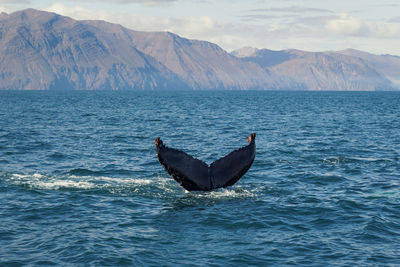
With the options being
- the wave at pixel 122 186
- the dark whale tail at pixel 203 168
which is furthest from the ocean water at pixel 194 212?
the dark whale tail at pixel 203 168

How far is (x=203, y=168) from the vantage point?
16.2 metres

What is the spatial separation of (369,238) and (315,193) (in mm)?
5657

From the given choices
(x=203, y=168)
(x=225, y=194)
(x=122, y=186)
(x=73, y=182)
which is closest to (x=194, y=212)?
(x=203, y=168)

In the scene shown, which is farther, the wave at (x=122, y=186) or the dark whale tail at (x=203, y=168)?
the wave at (x=122, y=186)

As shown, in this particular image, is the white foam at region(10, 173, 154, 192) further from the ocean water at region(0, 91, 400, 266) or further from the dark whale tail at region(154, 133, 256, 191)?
the dark whale tail at region(154, 133, 256, 191)

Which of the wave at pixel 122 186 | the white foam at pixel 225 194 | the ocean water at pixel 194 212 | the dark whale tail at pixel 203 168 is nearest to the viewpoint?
the ocean water at pixel 194 212

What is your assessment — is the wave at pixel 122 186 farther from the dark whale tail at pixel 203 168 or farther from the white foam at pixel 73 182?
the dark whale tail at pixel 203 168

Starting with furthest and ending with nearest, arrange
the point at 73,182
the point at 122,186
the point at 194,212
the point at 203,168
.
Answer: the point at 73,182, the point at 122,186, the point at 194,212, the point at 203,168

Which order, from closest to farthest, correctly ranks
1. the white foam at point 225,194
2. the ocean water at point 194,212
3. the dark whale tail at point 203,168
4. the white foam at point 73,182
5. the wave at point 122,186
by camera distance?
the ocean water at point 194,212 < the dark whale tail at point 203,168 < the white foam at point 225,194 < the wave at point 122,186 < the white foam at point 73,182

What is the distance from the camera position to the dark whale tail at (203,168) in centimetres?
1570

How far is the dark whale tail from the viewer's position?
Answer: 51.5 ft

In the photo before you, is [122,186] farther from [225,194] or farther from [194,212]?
[194,212]

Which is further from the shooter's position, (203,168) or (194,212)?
(194,212)

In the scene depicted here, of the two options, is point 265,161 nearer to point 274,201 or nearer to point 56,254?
point 274,201
